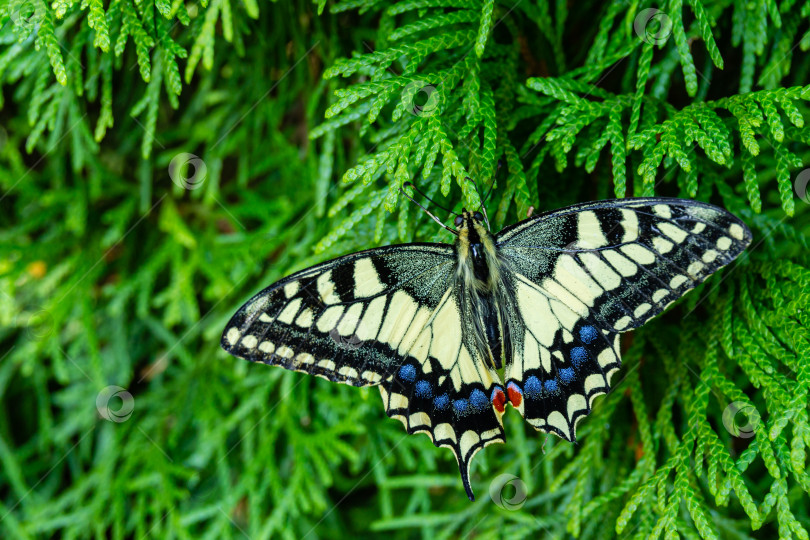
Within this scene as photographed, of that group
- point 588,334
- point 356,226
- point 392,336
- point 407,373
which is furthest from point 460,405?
point 356,226

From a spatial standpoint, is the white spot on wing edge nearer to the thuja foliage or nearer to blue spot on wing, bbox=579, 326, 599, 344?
the thuja foliage

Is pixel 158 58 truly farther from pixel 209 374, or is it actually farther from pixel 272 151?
pixel 209 374

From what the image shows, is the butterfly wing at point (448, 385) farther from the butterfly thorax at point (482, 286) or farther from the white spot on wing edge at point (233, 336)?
the white spot on wing edge at point (233, 336)

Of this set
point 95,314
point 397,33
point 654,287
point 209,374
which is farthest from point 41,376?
point 654,287

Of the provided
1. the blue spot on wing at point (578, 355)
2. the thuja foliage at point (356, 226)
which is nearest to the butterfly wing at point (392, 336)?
the thuja foliage at point (356, 226)

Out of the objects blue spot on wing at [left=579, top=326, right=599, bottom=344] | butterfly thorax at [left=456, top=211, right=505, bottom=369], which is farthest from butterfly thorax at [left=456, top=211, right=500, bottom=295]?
blue spot on wing at [left=579, top=326, right=599, bottom=344]

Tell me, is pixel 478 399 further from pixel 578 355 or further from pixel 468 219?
pixel 468 219
